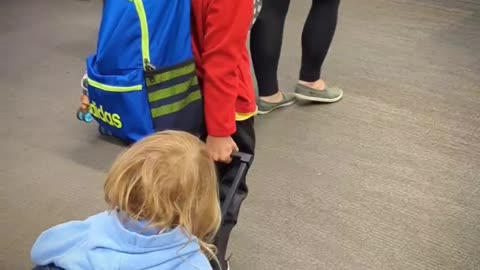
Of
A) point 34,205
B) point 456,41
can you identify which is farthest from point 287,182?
point 456,41

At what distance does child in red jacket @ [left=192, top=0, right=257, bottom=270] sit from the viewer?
1.08m

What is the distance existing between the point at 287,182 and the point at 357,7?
1.53 metres

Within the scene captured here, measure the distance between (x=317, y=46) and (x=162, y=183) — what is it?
4.40 feet

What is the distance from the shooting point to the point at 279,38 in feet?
6.70

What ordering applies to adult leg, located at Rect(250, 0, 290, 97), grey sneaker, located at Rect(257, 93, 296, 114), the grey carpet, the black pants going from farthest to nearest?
1. grey sneaker, located at Rect(257, 93, 296, 114)
2. adult leg, located at Rect(250, 0, 290, 97)
3. the grey carpet
4. the black pants

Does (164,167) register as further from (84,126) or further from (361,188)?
(84,126)

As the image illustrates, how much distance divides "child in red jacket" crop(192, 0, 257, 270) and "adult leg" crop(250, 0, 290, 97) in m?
0.78

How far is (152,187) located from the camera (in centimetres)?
87

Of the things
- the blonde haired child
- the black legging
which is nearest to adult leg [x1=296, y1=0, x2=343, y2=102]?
the black legging

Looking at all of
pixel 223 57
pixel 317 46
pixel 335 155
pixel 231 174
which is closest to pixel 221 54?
pixel 223 57

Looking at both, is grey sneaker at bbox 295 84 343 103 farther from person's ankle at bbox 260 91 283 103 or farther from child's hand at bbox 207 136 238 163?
child's hand at bbox 207 136 238 163

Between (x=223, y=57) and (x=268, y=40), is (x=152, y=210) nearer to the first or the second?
(x=223, y=57)

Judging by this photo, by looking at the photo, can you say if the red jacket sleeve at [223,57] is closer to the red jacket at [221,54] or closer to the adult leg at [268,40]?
the red jacket at [221,54]

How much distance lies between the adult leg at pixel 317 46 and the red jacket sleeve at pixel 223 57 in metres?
1.00
